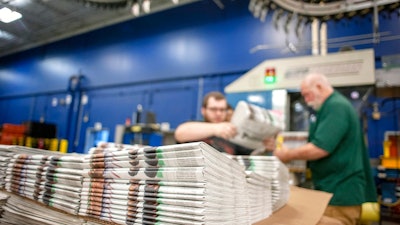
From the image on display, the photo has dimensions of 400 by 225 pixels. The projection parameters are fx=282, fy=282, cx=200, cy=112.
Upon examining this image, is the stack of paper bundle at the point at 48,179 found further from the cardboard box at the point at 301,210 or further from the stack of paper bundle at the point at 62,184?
the cardboard box at the point at 301,210

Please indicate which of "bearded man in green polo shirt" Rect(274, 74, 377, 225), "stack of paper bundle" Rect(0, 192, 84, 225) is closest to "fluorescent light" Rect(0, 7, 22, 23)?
"stack of paper bundle" Rect(0, 192, 84, 225)

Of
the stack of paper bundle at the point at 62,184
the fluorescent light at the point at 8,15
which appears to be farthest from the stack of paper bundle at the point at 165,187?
the fluorescent light at the point at 8,15

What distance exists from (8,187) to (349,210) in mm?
1903

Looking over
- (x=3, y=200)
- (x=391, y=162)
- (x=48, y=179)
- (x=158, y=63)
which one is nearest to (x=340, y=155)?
(x=391, y=162)

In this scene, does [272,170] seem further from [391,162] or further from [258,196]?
[391,162]

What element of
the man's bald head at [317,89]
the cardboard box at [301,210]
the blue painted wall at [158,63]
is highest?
the blue painted wall at [158,63]

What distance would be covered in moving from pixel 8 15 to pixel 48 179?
0.61 meters

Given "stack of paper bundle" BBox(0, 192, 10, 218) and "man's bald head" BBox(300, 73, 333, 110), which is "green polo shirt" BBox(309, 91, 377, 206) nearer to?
"man's bald head" BBox(300, 73, 333, 110)

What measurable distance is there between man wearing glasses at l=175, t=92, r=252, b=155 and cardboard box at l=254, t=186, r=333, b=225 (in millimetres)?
377

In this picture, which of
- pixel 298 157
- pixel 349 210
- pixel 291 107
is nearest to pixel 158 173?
pixel 298 157

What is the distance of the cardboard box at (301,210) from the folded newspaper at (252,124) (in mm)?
365

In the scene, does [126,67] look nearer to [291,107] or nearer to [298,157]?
[291,107]

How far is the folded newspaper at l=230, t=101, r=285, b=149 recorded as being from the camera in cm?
139

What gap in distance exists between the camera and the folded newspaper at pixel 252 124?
1.39m
